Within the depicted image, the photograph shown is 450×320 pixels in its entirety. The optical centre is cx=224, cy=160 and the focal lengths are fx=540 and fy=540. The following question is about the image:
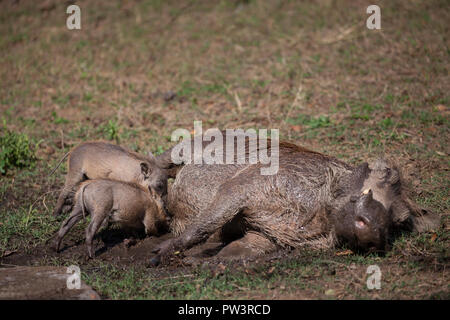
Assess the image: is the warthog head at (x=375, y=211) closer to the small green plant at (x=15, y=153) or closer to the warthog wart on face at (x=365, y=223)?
the warthog wart on face at (x=365, y=223)

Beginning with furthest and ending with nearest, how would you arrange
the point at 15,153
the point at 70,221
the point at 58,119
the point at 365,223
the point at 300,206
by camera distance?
the point at 58,119
the point at 15,153
the point at 70,221
the point at 300,206
the point at 365,223

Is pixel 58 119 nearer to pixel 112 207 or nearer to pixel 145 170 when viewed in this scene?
pixel 145 170

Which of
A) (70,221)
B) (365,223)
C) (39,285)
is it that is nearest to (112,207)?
(70,221)

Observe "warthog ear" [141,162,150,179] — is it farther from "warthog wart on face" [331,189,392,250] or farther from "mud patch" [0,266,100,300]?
"warthog wart on face" [331,189,392,250]

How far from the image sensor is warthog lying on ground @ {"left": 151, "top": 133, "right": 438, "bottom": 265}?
161 inches

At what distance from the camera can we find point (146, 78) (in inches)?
335

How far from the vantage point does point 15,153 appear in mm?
A: 6297


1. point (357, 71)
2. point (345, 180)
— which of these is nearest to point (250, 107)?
point (357, 71)

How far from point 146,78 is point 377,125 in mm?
3743

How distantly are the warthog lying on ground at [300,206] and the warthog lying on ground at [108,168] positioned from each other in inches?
26.2

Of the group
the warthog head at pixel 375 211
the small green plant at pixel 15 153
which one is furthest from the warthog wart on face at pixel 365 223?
the small green plant at pixel 15 153

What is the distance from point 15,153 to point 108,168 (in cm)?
177

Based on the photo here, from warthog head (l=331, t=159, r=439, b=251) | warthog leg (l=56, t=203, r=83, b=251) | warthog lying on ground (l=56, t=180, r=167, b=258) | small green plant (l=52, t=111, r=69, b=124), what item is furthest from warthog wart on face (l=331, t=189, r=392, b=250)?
small green plant (l=52, t=111, r=69, b=124)
